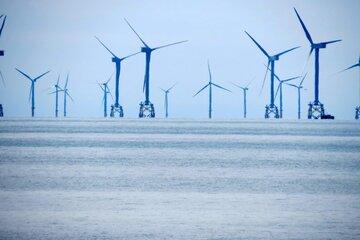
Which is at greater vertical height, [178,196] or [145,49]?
[145,49]

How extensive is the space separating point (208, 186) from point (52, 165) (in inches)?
426

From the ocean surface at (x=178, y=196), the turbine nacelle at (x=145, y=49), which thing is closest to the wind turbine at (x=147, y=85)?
the turbine nacelle at (x=145, y=49)

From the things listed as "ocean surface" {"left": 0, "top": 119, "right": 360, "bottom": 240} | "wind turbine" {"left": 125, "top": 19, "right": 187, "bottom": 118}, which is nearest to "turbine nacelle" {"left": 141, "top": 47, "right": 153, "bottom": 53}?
Result: "wind turbine" {"left": 125, "top": 19, "right": 187, "bottom": 118}

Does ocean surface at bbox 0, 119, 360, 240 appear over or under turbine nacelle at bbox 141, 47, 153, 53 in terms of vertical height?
under

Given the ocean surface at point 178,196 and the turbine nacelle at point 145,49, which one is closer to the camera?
the ocean surface at point 178,196

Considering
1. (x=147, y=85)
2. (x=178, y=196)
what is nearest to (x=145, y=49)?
(x=147, y=85)

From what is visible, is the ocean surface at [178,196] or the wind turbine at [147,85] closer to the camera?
the ocean surface at [178,196]

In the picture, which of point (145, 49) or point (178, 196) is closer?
point (178, 196)

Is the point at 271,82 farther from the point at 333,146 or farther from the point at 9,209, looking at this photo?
the point at 9,209

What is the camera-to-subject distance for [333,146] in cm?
4425

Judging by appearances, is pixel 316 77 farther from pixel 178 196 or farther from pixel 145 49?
pixel 178 196

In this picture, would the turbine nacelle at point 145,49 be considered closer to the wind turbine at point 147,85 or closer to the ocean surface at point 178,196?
the wind turbine at point 147,85

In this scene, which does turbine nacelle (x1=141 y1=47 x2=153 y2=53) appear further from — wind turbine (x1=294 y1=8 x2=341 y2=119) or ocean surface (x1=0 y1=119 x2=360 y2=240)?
ocean surface (x1=0 y1=119 x2=360 y2=240)

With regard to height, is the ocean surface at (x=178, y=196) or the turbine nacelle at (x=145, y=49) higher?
the turbine nacelle at (x=145, y=49)
